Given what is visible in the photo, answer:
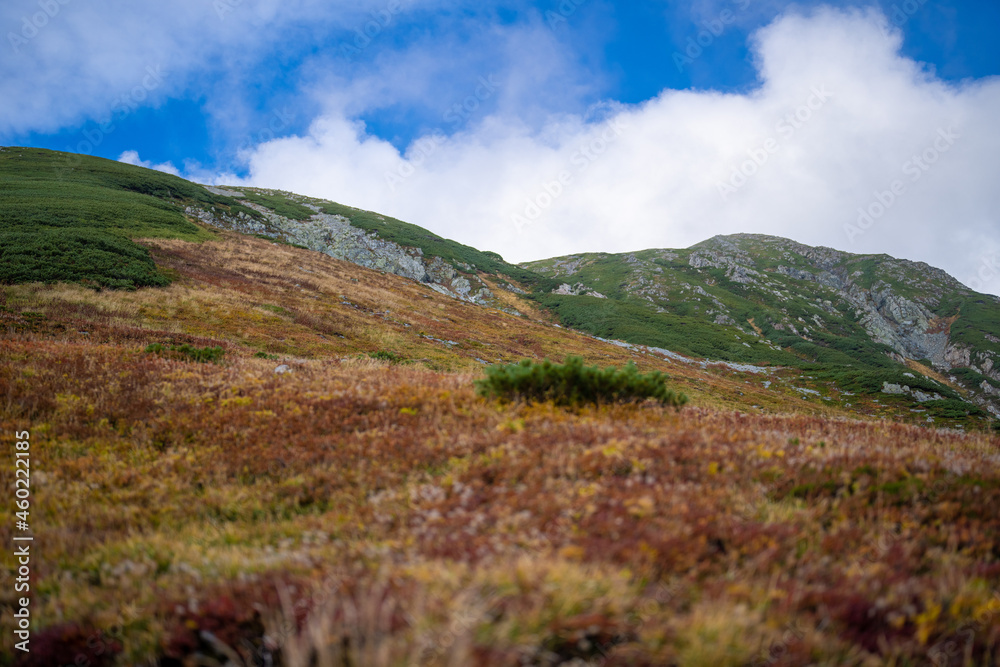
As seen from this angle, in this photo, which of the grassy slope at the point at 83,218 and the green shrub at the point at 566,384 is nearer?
the green shrub at the point at 566,384

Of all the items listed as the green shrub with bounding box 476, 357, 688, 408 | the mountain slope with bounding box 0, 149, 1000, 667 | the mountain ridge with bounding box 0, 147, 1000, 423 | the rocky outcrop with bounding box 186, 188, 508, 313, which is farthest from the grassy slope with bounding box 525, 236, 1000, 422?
the mountain slope with bounding box 0, 149, 1000, 667

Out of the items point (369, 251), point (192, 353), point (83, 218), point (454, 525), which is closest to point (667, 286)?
point (369, 251)

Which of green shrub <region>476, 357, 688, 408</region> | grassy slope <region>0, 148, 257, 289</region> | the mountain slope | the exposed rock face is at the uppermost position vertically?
the exposed rock face

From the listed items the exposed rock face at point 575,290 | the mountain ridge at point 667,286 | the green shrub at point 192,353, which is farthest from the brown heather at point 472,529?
the exposed rock face at point 575,290

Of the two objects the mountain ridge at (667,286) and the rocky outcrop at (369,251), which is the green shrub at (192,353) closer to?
the mountain ridge at (667,286)

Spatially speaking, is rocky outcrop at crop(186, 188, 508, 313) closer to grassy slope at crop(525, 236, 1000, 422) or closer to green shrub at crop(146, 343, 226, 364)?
grassy slope at crop(525, 236, 1000, 422)

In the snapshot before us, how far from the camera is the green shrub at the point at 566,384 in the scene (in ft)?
25.1

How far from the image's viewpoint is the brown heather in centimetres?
237

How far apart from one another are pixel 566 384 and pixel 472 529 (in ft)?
14.6

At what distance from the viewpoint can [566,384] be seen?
304 inches

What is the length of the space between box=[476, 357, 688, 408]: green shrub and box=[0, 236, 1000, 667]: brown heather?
0.54 meters

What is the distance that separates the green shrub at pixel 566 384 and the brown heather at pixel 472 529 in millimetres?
541

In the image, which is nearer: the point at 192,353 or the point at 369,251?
the point at 192,353

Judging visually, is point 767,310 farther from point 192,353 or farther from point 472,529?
point 472,529
